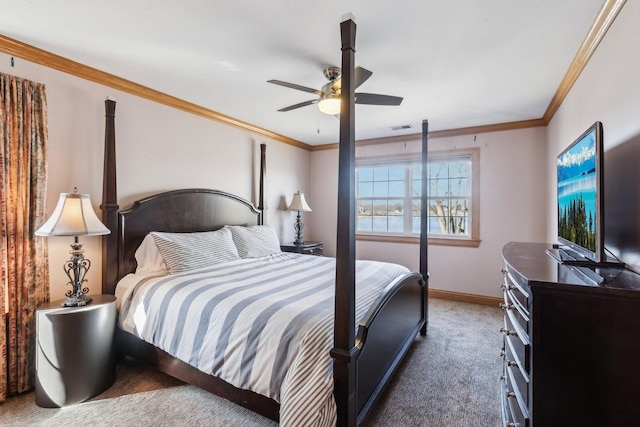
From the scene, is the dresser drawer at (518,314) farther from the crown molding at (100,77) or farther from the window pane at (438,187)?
the crown molding at (100,77)

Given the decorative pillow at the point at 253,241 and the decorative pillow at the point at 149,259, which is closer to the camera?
the decorative pillow at the point at 149,259

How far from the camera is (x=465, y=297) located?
166 inches

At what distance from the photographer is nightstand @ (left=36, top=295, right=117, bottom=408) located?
1.97 meters

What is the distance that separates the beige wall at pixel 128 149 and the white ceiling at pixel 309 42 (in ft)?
0.81

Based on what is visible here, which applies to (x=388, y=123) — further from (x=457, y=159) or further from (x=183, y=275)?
(x=183, y=275)

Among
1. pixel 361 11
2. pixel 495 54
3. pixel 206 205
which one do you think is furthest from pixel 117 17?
pixel 495 54

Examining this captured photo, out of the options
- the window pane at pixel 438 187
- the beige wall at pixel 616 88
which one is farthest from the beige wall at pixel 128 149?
the beige wall at pixel 616 88

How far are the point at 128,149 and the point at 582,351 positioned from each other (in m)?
3.45

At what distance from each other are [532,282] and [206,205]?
3166 mm

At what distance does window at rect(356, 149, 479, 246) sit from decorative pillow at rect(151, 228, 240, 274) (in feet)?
8.10

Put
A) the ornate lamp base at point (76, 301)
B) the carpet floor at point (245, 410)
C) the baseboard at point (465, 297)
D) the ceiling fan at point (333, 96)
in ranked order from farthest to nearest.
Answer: the baseboard at point (465, 297), the ceiling fan at point (333, 96), the ornate lamp base at point (76, 301), the carpet floor at point (245, 410)

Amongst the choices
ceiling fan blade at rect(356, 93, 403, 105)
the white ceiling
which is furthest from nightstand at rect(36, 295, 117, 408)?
ceiling fan blade at rect(356, 93, 403, 105)

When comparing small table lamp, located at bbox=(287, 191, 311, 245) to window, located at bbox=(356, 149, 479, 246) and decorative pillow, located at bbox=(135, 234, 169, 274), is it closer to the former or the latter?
window, located at bbox=(356, 149, 479, 246)

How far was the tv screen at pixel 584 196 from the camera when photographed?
4.40ft
